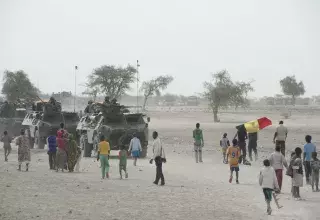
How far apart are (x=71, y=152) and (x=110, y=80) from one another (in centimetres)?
6680

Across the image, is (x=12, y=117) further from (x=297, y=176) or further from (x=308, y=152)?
(x=297, y=176)

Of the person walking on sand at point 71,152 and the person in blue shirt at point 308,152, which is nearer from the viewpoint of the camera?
the person in blue shirt at point 308,152

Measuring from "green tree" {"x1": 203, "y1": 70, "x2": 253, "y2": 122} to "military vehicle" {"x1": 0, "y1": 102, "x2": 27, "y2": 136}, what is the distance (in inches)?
1401

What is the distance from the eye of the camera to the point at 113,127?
1109 inches

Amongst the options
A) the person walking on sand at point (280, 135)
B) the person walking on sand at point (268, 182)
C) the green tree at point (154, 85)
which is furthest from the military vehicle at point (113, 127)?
the green tree at point (154, 85)

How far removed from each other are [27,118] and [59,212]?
2361 centimetres

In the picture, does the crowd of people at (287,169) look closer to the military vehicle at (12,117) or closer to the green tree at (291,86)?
the military vehicle at (12,117)

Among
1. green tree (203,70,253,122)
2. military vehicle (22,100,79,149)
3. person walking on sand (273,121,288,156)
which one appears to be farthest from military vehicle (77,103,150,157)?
green tree (203,70,253,122)

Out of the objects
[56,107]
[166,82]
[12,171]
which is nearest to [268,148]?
[56,107]

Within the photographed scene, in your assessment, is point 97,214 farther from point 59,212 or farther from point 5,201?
point 5,201

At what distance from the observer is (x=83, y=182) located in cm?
1895

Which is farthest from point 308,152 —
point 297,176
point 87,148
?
point 87,148

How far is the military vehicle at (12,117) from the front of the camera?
39.6 meters

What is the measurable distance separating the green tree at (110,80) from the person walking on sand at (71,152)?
6486cm
